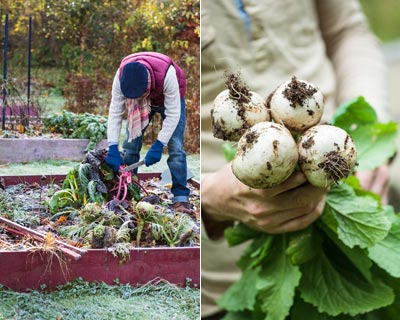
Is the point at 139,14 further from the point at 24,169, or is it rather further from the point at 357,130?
the point at 357,130

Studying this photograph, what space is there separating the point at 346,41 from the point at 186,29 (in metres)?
0.73

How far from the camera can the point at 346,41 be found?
169 centimetres

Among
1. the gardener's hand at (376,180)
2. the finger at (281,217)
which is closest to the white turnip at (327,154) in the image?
the finger at (281,217)

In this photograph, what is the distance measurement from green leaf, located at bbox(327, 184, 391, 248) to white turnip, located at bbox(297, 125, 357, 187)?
8.0 inches

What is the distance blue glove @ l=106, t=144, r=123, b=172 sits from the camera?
1041 millimetres

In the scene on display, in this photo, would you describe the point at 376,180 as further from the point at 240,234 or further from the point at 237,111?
the point at 237,111

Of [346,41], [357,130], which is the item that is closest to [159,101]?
[357,130]

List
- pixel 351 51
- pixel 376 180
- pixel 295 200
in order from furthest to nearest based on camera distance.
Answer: pixel 351 51 < pixel 376 180 < pixel 295 200

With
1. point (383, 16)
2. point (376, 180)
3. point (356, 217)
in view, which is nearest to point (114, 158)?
point (356, 217)

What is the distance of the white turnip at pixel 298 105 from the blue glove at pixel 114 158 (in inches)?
11.2

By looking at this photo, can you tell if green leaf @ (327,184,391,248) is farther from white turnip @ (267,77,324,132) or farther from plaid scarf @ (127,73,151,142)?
plaid scarf @ (127,73,151,142)

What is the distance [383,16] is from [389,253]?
4.02 metres

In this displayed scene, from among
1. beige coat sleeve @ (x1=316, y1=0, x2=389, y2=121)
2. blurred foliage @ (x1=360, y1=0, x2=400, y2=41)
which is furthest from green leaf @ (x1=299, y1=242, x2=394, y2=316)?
blurred foliage @ (x1=360, y1=0, x2=400, y2=41)

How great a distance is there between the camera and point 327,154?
84 cm
